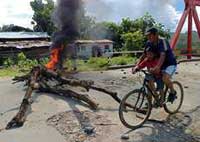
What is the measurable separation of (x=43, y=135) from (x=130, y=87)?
569cm

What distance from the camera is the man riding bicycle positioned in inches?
293

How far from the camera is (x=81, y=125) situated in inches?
283

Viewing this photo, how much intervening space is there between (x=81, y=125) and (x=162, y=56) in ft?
7.17

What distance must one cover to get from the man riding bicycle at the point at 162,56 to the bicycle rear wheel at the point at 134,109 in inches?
23.8

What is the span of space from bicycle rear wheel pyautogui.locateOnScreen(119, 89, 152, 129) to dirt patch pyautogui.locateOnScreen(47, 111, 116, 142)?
1.20 feet

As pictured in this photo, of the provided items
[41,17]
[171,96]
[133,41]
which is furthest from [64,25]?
[41,17]

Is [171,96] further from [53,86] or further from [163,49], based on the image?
[53,86]

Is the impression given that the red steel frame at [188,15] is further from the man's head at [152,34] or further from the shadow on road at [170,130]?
the man's head at [152,34]

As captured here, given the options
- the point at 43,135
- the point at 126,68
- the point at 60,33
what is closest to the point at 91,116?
the point at 43,135

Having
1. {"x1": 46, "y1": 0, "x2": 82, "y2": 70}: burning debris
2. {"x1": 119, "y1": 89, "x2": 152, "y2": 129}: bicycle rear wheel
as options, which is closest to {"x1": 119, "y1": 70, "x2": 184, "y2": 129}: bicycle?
{"x1": 119, "y1": 89, "x2": 152, "y2": 129}: bicycle rear wheel

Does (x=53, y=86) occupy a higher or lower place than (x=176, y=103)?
higher

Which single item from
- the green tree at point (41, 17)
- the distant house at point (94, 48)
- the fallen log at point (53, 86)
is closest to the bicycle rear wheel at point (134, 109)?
the fallen log at point (53, 86)

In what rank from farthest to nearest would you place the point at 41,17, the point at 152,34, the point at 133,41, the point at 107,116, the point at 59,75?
the point at 41,17, the point at 133,41, the point at 59,75, the point at 107,116, the point at 152,34

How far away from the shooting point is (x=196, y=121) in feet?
25.5
